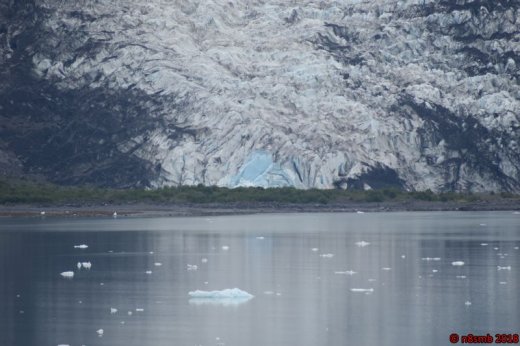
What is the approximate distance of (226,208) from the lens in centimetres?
5628

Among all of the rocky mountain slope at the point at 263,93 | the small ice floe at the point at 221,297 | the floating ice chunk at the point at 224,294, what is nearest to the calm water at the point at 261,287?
the small ice floe at the point at 221,297

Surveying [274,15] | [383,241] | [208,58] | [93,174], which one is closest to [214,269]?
[383,241]

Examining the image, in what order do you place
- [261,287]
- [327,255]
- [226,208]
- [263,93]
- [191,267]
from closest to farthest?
[261,287] < [191,267] < [327,255] < [226,208] < [263,93]

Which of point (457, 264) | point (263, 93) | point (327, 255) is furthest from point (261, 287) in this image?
point (263, 93)

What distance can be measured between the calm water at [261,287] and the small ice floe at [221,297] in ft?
0.37

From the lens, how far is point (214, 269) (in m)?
24.8

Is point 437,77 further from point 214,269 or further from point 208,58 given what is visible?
point 214,269

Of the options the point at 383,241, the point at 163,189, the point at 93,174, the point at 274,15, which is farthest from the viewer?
the point at 274,15

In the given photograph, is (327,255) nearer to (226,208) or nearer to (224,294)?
(224,294)

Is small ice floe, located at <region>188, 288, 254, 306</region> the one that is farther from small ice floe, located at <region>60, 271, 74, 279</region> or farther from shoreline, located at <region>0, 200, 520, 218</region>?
shoreline, located at <region>0, 200, 520, 218</region>

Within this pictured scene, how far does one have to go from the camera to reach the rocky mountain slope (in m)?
62.0

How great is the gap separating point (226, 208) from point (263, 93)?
1156 centimetres

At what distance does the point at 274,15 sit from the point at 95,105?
14.2 metres

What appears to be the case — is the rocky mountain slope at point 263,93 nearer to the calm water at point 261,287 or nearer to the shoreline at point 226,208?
the shoreline at point 226,208
